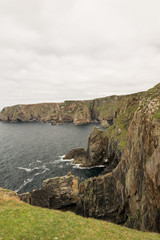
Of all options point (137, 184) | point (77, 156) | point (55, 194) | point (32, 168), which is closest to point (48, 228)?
point (137, 184)

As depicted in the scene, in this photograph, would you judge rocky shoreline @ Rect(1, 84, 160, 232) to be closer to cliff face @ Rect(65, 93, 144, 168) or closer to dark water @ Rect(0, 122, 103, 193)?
cliff face @ Rect(65, 93, 144, 168)

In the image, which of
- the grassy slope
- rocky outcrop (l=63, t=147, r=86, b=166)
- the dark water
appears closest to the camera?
the grassy slope

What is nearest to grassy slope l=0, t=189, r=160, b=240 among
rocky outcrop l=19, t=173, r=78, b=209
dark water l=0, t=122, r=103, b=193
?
rocky outcrop l=19, t=173, r=78, b=209

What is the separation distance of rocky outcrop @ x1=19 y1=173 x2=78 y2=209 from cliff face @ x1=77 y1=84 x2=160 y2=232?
5290 millimetres

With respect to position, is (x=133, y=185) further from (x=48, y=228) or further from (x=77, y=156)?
(x=77, y=156)

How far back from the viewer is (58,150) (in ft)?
298

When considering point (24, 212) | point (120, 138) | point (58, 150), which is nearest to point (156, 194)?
point (24, 212)

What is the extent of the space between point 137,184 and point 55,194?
89.5ft

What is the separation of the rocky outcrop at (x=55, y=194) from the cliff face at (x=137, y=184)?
5290 mm

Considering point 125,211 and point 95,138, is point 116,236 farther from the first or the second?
point 95,138

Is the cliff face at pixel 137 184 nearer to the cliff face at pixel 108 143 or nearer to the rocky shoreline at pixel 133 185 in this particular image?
the rocky shoreline at pixel 133 185

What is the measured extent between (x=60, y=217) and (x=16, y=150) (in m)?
85.2

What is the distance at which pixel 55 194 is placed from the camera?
41.6 m

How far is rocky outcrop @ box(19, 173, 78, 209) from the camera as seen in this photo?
40209 millimetres
